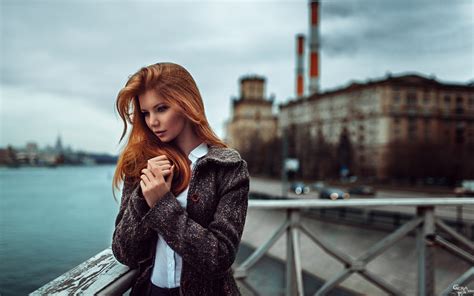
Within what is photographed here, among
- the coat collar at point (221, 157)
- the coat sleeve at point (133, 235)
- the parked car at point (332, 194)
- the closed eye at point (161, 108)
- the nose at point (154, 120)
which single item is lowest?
the parked car at point (332, 194)

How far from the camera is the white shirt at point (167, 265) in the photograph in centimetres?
98

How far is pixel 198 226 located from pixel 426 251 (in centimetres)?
194

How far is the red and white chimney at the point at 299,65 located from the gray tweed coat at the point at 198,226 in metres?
49.5

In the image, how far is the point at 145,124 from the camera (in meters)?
1.10

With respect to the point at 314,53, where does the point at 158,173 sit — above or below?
below

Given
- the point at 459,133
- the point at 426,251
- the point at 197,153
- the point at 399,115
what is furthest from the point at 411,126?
the point at 197,153

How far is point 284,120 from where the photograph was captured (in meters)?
50.9

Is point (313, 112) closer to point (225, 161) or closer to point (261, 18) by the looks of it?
point (261, 18)

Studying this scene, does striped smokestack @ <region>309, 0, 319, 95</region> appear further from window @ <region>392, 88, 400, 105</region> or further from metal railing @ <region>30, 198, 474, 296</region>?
metal railing @ <region>30, 198, 474, 296</region>

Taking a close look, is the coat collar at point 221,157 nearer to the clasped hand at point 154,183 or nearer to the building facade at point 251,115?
the clasped hand at point 154,183

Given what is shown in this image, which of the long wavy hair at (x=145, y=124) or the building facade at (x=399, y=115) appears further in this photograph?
the building facade at (x=399, y=115)

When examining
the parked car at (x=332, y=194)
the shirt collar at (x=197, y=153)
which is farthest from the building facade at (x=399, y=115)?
the shirt collar at (x=197, y=153)

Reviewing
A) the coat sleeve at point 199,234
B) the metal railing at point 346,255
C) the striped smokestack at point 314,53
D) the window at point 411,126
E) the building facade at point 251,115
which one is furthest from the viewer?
the building facade at point 251,115

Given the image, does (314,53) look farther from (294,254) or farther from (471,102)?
(294,254)
